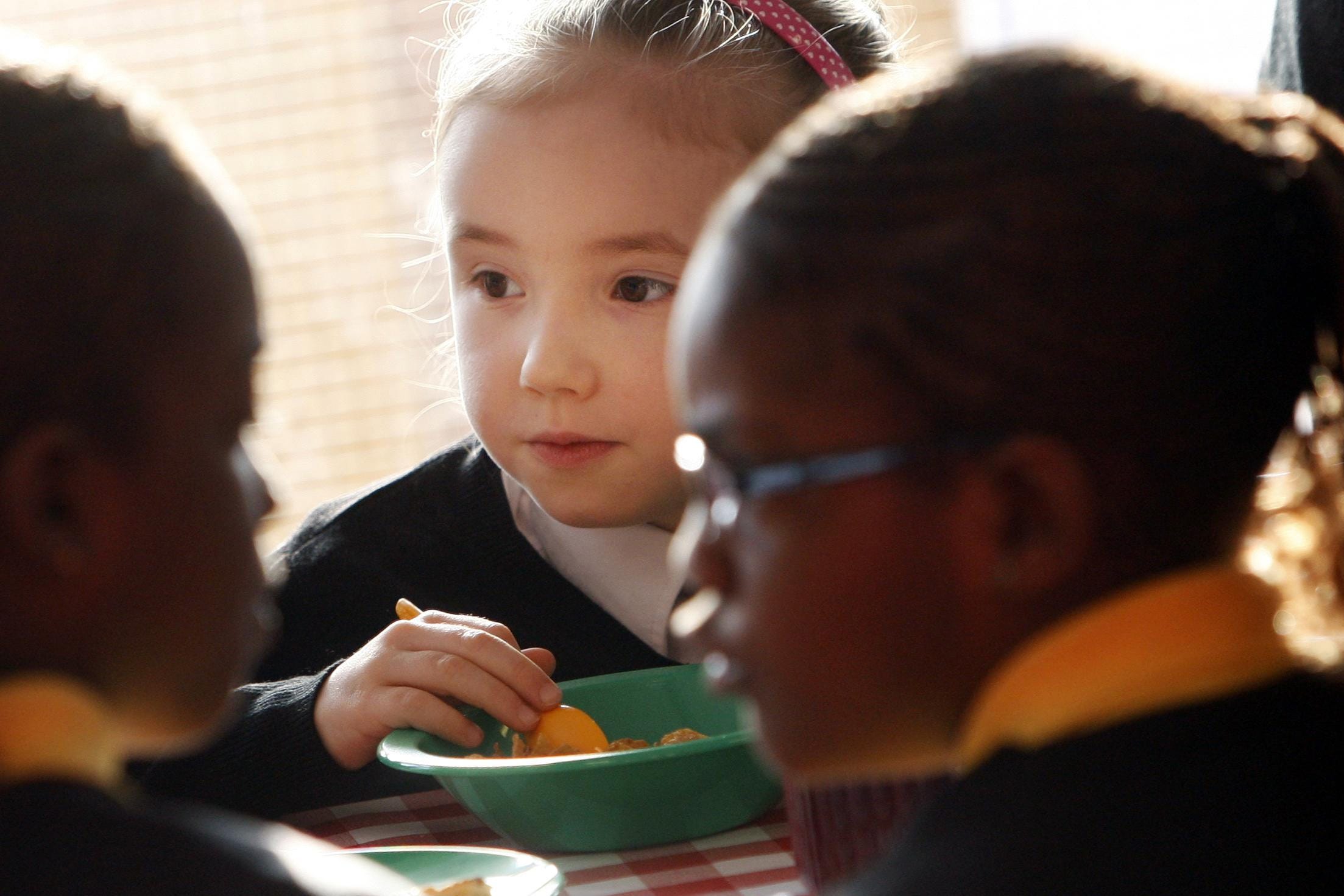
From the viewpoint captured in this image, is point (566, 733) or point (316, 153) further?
point (316, 153)

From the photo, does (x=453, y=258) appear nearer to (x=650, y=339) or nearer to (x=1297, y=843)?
(x=650, y=339)

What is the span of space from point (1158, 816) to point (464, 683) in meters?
0.80

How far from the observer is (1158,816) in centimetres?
55

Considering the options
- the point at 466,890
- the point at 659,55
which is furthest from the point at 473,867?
the point at 659,55

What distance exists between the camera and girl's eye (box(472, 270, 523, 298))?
155cm

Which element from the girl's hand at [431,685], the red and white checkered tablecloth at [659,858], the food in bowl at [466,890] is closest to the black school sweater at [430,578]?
the girl's hand at [431,685]

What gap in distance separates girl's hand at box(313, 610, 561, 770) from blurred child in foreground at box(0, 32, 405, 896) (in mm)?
606

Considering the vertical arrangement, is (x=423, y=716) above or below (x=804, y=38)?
below

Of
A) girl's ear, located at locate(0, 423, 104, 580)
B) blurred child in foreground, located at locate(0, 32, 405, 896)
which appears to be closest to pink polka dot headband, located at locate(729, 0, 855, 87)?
blurred child in foreground, located at locate(0, 32, 405, 896)

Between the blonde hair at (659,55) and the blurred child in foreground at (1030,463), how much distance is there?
3.04ft

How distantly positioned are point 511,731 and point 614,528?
0.43 m

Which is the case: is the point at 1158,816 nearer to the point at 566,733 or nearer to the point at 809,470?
the point at 809,470

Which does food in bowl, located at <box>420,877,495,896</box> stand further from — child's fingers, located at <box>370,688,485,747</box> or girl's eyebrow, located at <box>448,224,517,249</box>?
girl's eyebrow, located at <box>448,224,517,249</box>

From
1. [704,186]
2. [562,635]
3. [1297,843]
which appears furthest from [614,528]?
[1297,843]
